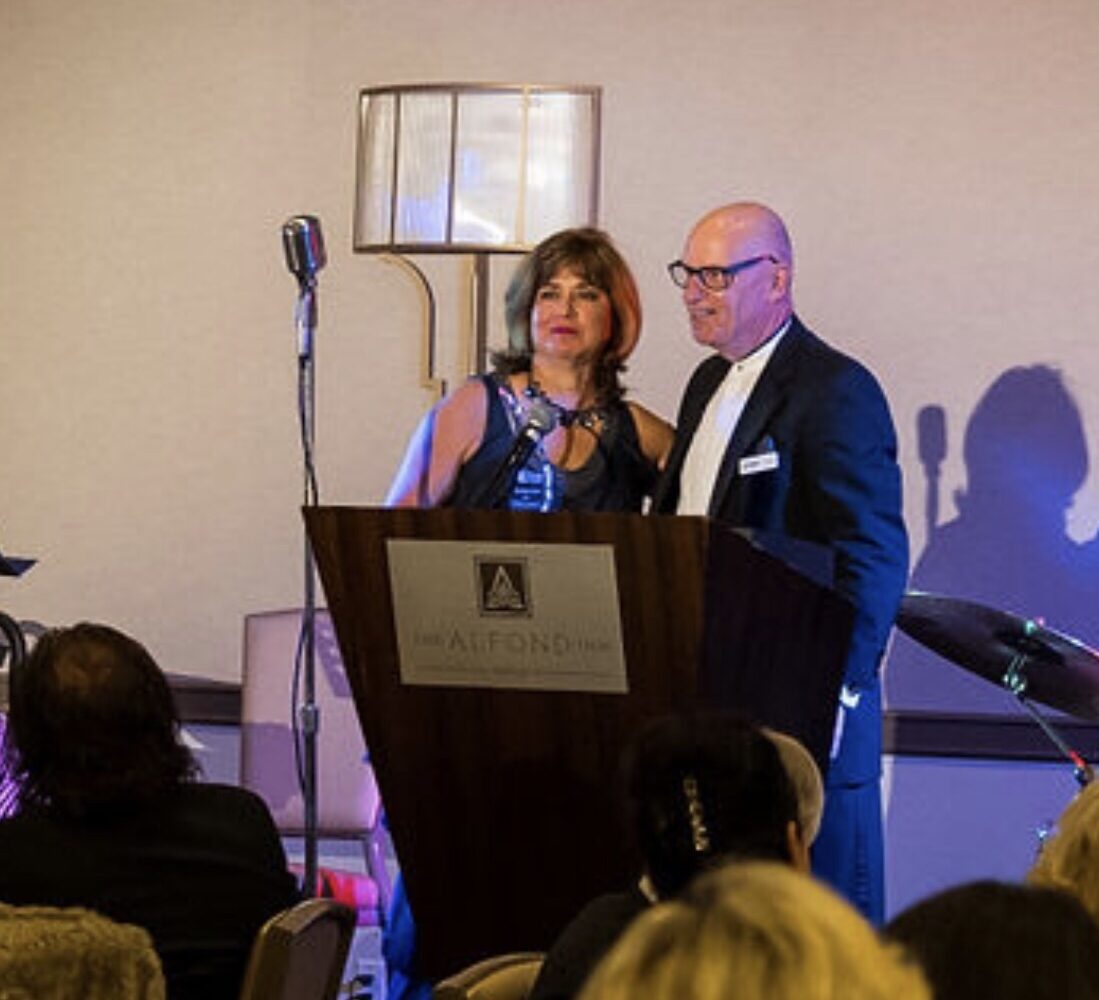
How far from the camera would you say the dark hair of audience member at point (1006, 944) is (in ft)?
5.15

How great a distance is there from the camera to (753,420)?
4383 mm

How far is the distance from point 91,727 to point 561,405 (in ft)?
5.91

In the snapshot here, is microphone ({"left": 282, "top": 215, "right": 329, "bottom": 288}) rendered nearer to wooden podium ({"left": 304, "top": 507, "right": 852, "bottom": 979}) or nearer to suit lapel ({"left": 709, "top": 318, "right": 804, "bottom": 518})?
suit lapel ({"left": 709, "top": 318, "right": 804, "bottom": 518})

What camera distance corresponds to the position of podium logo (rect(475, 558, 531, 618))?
3.62 metres

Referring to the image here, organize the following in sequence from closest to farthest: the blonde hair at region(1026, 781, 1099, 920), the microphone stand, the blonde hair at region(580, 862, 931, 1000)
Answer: the blonde hair at region(580, 862, 931, 1000)
the blonde hair at region(1026, 781, 1099, 920)
the microphone stand

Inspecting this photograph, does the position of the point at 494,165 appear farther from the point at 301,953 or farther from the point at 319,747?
the point at 301,953

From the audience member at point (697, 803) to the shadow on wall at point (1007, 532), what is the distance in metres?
3.42

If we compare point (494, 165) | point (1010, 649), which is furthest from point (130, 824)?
point (494, 165)

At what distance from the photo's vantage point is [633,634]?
3572 mm

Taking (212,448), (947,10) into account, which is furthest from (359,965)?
(947,10)

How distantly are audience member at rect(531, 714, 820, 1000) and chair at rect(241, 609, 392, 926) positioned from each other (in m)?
3.15

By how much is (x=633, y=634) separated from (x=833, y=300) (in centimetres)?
289

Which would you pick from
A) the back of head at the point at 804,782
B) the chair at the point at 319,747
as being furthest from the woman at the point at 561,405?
the back of head at the point at 804,782

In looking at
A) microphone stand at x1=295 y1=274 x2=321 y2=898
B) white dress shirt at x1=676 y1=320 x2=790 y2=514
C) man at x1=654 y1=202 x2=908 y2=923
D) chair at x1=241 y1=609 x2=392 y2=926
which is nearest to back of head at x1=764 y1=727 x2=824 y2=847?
man at x1=654 y1=202 x2=908 y2=923
